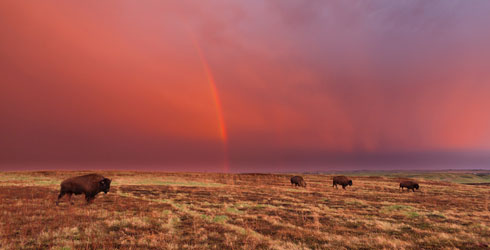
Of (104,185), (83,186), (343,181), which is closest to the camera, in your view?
(83,186)

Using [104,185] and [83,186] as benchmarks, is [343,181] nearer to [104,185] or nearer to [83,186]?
[104,185]

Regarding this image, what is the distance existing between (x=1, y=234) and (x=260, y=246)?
437 inches

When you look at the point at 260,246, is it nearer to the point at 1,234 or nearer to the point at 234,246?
the point at 234,246

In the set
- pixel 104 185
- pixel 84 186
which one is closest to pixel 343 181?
pixel 104 185

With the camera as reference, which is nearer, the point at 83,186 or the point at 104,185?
the point at 83,186

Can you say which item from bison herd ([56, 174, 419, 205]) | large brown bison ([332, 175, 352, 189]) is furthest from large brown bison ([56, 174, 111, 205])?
large brown bison ([332, 175, 352, 189])

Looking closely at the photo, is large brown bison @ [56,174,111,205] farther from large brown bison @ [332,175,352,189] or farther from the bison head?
large brown bison @ [332,175,352,189]

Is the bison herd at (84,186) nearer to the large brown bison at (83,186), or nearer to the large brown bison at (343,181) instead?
the large brown bison at (83,186)

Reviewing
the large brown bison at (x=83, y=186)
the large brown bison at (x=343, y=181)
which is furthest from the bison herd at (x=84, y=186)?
the large brown bison at (x=343, y=181)

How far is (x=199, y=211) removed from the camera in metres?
17.7

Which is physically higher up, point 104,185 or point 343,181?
point 104,185

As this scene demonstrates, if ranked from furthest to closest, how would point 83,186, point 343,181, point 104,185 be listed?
point 343,181, point 104,185, point 83,186

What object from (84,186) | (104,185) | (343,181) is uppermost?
(84,186)

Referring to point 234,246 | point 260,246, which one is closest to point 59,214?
point 234,246
